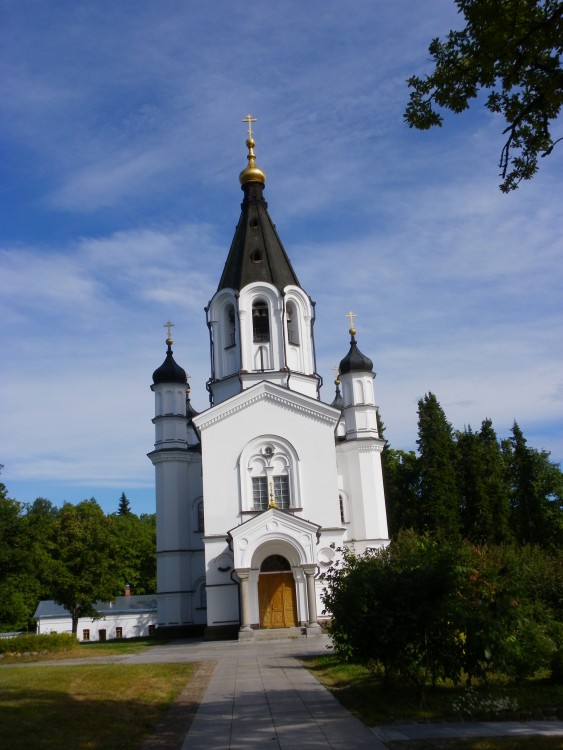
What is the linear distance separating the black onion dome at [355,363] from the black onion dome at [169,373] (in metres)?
7.24

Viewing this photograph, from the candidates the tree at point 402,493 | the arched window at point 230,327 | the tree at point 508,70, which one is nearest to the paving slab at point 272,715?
the tree at point 508,70

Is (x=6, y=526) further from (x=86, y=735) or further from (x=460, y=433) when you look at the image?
(x=460, y=433)

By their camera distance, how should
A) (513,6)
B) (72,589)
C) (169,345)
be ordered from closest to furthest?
(513,6), (169,345), (72,589)

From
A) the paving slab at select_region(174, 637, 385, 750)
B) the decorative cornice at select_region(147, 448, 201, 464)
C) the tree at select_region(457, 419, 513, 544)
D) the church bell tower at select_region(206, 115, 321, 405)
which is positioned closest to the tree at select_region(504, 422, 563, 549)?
the tree at select_region(457, 419, 513, 544)

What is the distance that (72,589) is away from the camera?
3959 cm

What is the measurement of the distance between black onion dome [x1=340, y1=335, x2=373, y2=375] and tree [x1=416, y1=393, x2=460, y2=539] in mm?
11402

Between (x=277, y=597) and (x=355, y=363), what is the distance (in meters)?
11.3

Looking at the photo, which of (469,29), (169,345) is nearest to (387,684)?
(469,29)

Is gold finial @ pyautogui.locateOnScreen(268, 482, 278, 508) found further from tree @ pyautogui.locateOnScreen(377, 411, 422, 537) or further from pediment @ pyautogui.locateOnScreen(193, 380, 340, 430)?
tree @ pyautogui.locateOnScreen(377, 411, 422, 537)

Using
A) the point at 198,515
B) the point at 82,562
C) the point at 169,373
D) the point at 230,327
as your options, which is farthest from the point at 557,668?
the point at 82,562

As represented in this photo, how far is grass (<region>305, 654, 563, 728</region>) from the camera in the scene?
9.65 meters

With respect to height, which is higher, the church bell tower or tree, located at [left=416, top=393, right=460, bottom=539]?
the church bell tower

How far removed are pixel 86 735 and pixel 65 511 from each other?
33.8 metres

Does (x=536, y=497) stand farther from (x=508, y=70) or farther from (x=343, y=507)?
(x=508, y=70)
